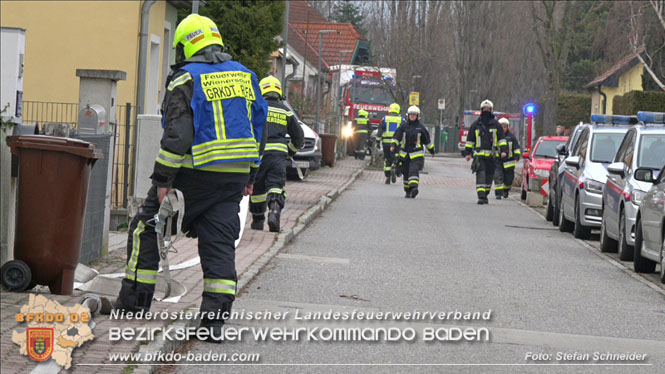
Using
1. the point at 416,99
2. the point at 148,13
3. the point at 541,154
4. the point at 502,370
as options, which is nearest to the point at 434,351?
the point at 502,370

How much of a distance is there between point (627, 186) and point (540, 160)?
13.2 metres

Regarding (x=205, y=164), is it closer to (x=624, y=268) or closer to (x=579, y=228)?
(x=624, y=268)

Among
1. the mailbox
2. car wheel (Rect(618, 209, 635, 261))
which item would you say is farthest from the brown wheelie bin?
car wheel (Rect(618, 209, 635, 261))

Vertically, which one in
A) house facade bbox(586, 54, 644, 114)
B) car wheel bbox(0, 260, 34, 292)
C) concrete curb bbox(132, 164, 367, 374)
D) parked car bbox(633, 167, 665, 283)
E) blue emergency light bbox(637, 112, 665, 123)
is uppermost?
house facade bbox(586, 54, 644, 114)

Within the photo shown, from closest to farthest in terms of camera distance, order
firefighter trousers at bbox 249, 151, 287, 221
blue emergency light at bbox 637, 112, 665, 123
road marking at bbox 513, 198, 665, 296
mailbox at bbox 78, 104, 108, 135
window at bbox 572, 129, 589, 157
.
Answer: mailbox at bbox 78, 104, 108, 135
road marking at bbox 513, 198, 665, 296
firefighter trousers at bbox 249, 151, 287, 221
blue emergency light at bbox 637, 112, 665, 123
window at bbox 572, 129, 589, 157

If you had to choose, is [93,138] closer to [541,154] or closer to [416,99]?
[541,154]

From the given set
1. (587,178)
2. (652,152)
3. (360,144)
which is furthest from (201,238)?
(360,144)

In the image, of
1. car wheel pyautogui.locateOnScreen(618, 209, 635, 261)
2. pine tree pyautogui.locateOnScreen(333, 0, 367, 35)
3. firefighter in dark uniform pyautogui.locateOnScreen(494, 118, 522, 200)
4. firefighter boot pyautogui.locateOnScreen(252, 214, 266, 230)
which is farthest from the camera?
pine tree pyautogui.locateOnScreen(333, 0, 367, 35)

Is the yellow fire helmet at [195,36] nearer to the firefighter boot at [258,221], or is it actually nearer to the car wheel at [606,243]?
the firefighter boot at [258,221]

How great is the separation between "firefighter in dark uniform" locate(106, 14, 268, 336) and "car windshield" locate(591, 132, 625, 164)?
36.3 ft

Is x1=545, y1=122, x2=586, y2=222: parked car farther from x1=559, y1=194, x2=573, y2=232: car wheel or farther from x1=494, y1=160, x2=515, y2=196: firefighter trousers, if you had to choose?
x1=494, y1=160, x2=515, y2=196: firefighter trousers

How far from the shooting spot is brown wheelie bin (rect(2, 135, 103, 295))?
8266mm

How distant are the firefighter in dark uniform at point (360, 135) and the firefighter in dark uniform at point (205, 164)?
35.1 meters

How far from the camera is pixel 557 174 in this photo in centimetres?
2006
